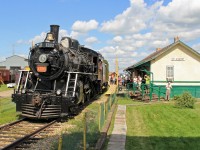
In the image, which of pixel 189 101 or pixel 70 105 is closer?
pixel 70 105

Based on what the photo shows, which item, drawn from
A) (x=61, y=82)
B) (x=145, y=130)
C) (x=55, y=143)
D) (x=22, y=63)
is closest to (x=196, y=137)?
(x=145, y=130)

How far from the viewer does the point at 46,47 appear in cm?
1480

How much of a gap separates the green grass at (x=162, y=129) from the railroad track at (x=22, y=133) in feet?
9.76

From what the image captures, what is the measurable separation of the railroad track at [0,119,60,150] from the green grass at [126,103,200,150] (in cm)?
298

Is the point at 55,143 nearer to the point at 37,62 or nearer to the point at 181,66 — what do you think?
the point at 37,62

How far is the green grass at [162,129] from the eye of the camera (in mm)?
10148

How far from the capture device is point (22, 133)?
11.4 metres

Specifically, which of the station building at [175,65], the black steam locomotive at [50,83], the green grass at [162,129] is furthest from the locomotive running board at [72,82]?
the station building at [175,65]

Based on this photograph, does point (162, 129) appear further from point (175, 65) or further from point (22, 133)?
point (175, 65)

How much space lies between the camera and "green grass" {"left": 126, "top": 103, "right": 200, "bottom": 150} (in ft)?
33.3

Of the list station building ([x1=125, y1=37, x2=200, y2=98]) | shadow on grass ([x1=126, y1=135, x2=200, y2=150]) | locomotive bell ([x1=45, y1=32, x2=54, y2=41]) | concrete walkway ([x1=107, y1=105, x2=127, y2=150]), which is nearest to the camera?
concrete walkway ([x1=107, y1=105, x2=127, y2=150])

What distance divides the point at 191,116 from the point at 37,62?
26.3 feet

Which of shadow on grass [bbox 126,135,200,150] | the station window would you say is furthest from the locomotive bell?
the station window

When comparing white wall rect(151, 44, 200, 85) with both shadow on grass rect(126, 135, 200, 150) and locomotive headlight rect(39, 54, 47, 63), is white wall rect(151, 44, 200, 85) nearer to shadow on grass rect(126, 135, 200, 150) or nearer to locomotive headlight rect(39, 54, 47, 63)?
locomotive headlight rect(39, 54, 47, 63)
